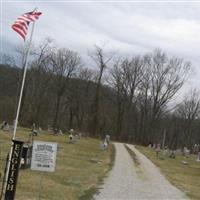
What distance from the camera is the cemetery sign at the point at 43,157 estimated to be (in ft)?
42.4

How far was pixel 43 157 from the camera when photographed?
512 inches

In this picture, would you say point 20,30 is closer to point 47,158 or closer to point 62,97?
point 47,158

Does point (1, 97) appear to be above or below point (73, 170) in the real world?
above

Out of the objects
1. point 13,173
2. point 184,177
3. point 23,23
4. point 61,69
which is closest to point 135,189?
point 23,23

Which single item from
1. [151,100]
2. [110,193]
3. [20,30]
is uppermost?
[151,100]

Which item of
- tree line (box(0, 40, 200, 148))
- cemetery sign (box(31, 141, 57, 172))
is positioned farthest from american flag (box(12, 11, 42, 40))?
tree line (box(0, 40, 200, 148))

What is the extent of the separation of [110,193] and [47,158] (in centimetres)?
563

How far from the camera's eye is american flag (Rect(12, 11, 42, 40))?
1677 centimetres

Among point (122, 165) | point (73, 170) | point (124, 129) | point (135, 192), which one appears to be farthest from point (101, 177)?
point (124, 129)

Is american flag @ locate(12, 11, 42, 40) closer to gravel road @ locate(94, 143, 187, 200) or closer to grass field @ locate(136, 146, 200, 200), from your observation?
gravel road @ locate(94, 143, 187, 200)

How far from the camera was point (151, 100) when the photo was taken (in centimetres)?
8488

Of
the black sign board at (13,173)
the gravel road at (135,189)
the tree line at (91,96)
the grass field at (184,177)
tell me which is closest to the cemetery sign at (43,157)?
the black sign board at (13,173)

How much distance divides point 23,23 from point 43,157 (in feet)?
18.4

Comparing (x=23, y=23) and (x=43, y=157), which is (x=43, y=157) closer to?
(x=43, y=157)
